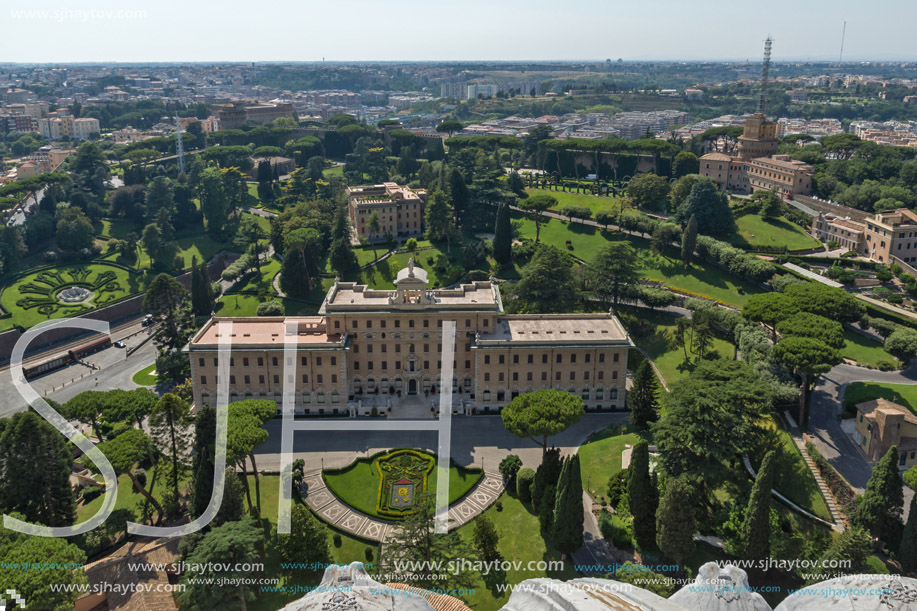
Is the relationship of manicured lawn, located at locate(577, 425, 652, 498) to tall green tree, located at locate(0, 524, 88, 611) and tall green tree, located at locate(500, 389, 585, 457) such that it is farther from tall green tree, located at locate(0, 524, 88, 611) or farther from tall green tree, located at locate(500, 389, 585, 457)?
tall green tree, located at locate(0, 524, 88, 611)

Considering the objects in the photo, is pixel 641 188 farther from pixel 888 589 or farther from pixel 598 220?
pixel 888 589

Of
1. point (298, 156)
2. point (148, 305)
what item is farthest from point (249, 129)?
point (148, 305)

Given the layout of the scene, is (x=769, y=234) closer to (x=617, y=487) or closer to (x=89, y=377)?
(x=617, y=487)

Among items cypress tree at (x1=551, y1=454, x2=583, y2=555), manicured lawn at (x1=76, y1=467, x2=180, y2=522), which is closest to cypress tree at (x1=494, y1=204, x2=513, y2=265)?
cypress tree at (x1=551, y1=454, x2=583, y2=555)

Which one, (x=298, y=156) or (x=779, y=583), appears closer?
(x=779, y=583)

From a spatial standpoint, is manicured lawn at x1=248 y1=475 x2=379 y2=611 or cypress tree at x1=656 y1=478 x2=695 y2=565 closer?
cypress tree at x1=656 y1=478 x2=695 y2=565

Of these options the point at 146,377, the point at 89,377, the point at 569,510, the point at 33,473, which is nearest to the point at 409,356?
the point at 569,510
